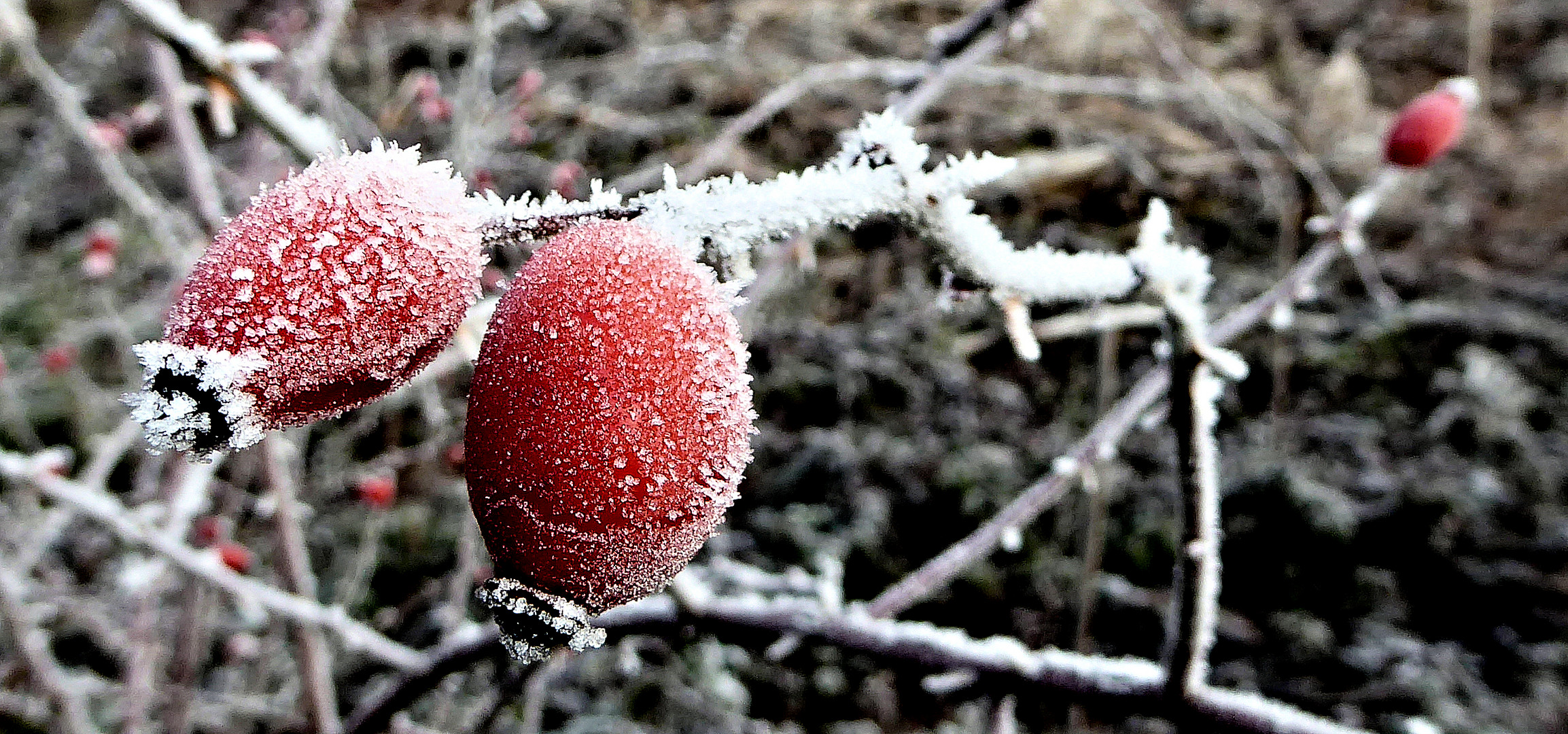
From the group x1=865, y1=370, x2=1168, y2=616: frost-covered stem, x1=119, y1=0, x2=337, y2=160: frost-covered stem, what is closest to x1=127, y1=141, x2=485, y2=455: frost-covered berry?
x1=119, y1=0, x2=337, y2=160: frost-covered stem

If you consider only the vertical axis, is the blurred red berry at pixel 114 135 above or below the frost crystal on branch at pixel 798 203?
above

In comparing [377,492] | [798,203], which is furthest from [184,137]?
[798,203]

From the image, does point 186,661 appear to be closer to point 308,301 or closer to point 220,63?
point 220,63

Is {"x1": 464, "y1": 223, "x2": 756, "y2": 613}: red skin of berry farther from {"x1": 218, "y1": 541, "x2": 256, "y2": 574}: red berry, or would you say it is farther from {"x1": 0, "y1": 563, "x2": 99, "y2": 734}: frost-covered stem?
{"x1": 218, "y1": 541, "x2": 256, "y2": 574}: red berry

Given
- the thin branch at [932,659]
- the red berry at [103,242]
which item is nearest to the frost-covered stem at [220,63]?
the thin branch at [932,659]

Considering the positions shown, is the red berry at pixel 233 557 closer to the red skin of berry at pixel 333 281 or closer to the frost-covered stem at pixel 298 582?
the frost-covered stem at pixel 298 582
